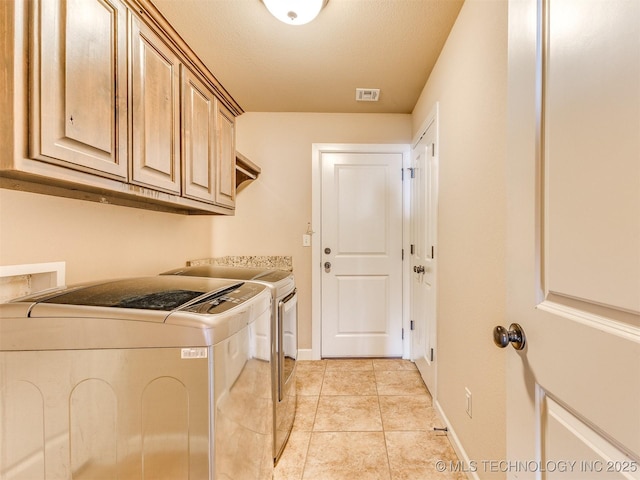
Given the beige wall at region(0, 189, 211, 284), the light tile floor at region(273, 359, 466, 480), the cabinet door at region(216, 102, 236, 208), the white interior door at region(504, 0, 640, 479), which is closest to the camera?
the white interior door at region(504, 0, 640, 479)

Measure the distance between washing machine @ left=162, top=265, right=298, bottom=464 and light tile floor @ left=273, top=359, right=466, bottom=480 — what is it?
14cm

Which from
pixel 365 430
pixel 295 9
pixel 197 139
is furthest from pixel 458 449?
pixel 295 9

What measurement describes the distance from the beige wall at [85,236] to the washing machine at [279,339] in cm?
25

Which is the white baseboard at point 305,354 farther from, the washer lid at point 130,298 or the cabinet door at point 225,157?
the washer lid at point 130,298

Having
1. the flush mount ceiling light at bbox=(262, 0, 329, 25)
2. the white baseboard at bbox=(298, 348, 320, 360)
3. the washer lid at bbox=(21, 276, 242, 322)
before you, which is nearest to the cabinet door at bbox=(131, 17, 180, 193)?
the washer lid at bbox=(21, 276, 242, 322)

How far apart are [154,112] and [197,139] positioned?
0.35 metres

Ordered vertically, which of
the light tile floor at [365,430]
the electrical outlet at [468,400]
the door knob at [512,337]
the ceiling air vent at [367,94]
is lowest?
the light tile floor at [365,430]

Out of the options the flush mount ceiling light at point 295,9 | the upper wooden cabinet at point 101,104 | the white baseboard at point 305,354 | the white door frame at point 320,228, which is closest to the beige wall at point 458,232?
the upper wooden cabinet at point 101,104

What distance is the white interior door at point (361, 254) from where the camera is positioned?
2623 millimetres

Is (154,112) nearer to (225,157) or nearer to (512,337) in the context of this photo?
(225,157)

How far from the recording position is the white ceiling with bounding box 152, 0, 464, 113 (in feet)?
4.74

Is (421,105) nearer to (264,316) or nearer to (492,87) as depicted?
(492,87)

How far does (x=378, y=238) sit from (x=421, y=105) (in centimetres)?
Answer: 119

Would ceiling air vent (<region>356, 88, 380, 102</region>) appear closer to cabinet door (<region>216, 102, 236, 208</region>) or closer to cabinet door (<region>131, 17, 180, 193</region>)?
cabinet door (<region>216, 102, 236, 208</region>)
